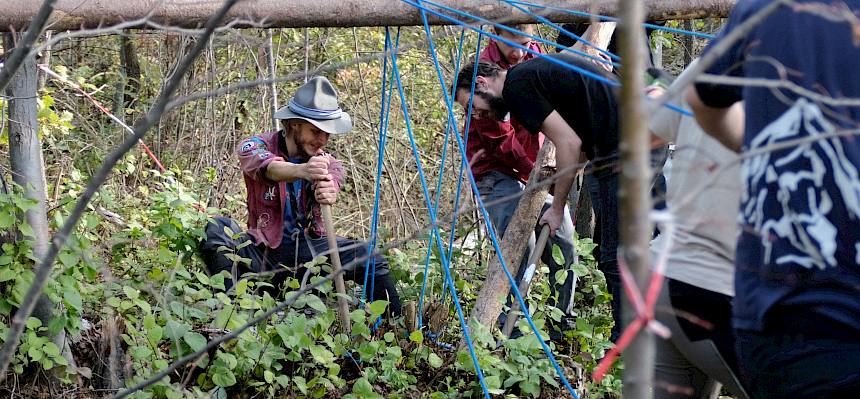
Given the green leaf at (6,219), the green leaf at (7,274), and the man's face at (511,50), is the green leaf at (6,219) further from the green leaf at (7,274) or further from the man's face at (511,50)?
the man's face at (511,50)

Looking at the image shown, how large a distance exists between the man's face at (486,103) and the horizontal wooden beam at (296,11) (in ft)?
1.66

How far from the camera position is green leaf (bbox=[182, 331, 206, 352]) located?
128 inches

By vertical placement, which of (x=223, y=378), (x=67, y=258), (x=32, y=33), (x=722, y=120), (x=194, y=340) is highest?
(x=32, y=33)

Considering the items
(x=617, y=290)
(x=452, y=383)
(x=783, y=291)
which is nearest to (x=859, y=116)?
(x=783, y=291)

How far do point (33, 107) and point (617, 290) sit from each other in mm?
2183

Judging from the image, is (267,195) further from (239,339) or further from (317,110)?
(239,339)

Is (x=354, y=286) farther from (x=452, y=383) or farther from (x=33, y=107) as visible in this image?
(x=33, y=107)

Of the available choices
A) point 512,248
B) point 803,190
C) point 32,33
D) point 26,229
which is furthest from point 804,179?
point 26,229

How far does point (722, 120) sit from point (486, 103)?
9.17ft

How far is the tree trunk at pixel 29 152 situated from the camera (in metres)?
3.54

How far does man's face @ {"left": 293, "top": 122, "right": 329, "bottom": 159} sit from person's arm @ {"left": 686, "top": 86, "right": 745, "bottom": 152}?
9.96 ft

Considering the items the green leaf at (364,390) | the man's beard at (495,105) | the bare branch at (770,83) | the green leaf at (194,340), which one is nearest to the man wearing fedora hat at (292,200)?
the man's beard at (495,105)

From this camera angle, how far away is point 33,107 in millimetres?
3637

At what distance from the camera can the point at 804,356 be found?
5.12 feet
